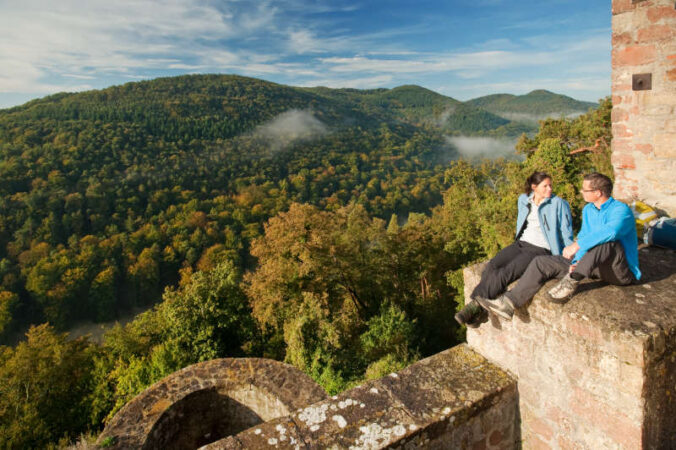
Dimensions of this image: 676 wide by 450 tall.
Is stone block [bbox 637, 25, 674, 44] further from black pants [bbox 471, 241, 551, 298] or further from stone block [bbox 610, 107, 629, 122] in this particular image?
black pants [bbox 471, 241, 551, 298]

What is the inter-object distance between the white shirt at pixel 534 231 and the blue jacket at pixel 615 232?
68 centimetres

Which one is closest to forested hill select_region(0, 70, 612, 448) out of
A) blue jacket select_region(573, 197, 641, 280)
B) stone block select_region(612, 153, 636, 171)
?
stone block select_region(612, 153, 636, 171)

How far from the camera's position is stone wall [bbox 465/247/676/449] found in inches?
82.7

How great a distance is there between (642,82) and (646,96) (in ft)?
0.69

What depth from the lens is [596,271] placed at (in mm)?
2686

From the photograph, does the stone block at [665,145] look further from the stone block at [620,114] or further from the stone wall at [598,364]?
the stone wall at [598,364]

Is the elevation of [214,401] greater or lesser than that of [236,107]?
lesser

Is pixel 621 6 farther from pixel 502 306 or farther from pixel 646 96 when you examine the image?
pixel 502 306

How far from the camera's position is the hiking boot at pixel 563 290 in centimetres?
245

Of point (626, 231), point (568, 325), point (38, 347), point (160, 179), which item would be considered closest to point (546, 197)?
point (626, 231)

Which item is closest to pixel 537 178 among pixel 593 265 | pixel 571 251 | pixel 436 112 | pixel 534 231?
pixel 534 231

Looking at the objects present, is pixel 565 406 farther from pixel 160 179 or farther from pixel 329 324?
pixel 160 179

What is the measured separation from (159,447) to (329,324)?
30.7 feet

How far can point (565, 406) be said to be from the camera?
246cm
